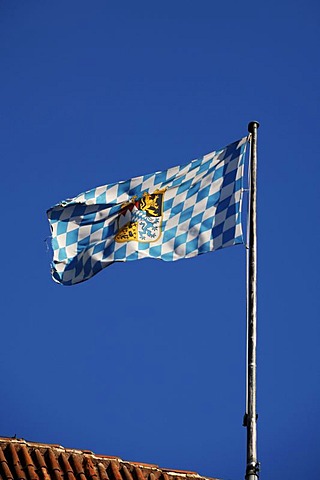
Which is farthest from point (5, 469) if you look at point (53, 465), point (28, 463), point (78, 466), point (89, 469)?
point (89, 469)

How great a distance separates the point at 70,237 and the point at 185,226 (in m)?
2.61

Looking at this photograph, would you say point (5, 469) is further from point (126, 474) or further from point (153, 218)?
point (153, 218)

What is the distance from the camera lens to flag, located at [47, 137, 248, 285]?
69.4 feet

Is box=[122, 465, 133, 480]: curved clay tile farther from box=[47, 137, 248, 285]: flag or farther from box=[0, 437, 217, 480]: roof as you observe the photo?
box=[47, 137, 248, 285]: flag

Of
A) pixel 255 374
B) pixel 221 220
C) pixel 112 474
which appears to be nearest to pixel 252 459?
pixel 255 374

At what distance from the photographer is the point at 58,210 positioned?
23266 mm

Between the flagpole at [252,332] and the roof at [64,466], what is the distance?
1939 mm

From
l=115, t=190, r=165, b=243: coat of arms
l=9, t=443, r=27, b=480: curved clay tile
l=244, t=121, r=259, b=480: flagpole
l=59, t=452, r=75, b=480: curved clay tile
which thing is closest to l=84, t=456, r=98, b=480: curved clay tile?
l=59, t=452, r=75, b=480: curved clay tile

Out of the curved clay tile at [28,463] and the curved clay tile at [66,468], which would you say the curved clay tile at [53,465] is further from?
the curved clay tile at [28,463]

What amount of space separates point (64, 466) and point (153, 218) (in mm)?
5339

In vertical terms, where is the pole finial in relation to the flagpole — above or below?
above

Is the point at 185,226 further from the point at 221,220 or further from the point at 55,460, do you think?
the point at 55,460

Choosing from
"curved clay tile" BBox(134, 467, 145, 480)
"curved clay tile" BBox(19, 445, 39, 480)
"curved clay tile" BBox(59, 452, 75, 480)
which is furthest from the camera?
"curved clay tile" BBox(134, 467, 145, 480)

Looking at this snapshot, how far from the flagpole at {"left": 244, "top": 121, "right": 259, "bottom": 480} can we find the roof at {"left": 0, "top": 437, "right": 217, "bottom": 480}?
194 centimetres
